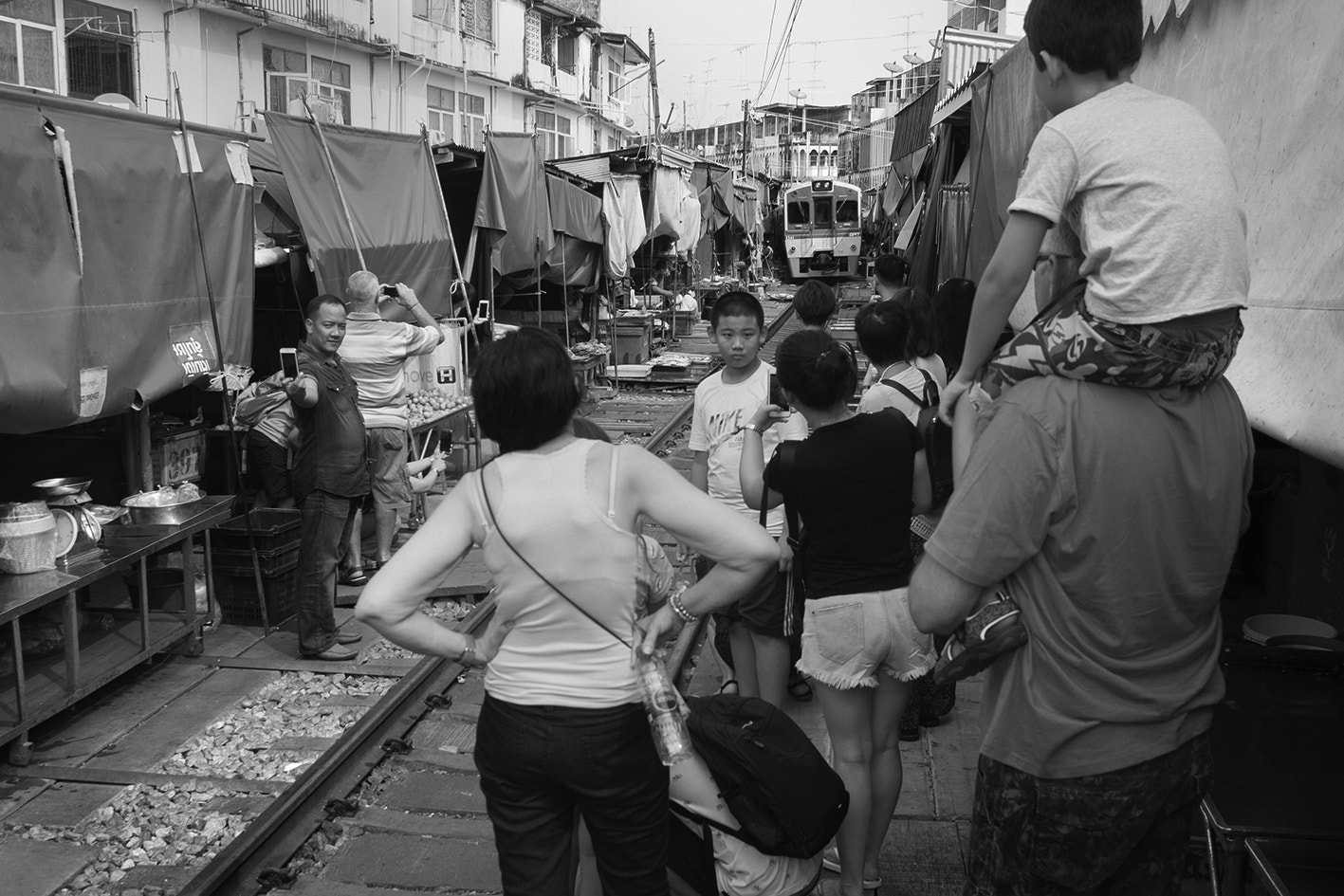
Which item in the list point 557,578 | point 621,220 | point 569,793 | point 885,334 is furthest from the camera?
point 621,220

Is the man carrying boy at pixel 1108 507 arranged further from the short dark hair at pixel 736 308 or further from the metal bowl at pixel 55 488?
the metal bowl at pixel 55 488

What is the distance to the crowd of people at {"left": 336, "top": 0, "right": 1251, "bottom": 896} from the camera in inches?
82.0

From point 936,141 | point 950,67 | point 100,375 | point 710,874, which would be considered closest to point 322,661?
point 100,375

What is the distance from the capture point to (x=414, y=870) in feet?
14.2

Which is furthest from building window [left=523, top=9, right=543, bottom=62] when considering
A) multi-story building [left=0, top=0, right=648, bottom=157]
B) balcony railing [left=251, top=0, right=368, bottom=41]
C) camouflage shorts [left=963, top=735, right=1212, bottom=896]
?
camouflage shorts [left=963, top=735, right=1212, bottom=896]

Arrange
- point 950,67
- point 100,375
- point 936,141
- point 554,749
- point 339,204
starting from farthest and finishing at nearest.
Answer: point 950,67 < point 936,141 < point 339,204 < point 100,375 < point 554,749

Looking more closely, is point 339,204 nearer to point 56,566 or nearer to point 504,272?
point 504,272

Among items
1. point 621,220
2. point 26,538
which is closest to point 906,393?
point 26,538

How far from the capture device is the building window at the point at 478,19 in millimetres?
34281

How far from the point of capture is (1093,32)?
2164 mm

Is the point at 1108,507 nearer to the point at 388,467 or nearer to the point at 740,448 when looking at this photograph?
the point at 740,448

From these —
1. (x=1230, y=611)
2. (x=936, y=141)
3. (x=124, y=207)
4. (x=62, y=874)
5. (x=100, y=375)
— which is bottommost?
(x=62, y=874)

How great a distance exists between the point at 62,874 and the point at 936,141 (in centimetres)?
973

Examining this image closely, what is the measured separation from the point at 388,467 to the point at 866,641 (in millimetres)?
5679
